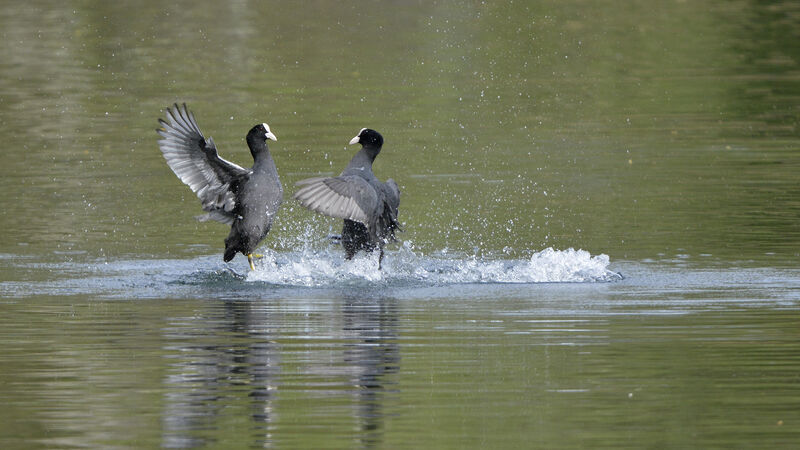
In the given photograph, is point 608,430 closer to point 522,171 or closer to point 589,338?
point 589,338

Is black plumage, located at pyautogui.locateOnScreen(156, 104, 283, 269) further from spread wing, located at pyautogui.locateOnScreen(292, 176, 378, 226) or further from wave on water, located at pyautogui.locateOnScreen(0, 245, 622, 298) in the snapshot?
spread wing, located at pyautogui.locateOnScreen(292, 176, 378, 226)

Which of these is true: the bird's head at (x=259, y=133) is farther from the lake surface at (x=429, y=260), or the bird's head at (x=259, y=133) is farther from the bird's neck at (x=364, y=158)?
the lake surface at (x=429, y=260)

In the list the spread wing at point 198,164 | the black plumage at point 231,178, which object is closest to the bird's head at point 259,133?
the black plumage at point 231,178

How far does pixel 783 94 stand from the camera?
24.0 metres

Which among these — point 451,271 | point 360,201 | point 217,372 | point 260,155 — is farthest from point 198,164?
point 217,372

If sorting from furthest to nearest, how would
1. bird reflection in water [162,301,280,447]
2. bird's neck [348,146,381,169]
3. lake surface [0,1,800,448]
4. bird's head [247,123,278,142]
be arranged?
bird's neck [348,146,381,169], bird's head [247,123,278,142], lake surface [0,1,800,448], bird reflection in water [162,301,280,447]

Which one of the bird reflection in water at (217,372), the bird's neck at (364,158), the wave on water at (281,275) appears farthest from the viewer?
the bird's neck at (364,158)

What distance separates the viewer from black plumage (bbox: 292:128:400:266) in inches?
475

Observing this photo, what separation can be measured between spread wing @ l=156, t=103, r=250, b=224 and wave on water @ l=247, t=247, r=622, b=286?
740 millimetres

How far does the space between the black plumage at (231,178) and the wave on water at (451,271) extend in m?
0.37

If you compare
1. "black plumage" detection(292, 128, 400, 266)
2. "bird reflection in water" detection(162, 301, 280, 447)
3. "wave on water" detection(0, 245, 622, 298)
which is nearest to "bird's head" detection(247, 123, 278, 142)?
"black plumage" detection(292, 128, 400, 266)

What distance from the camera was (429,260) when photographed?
516 inches

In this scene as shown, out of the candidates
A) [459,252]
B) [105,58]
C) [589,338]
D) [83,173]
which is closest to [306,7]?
[105,58]

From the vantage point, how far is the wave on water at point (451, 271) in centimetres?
1203
